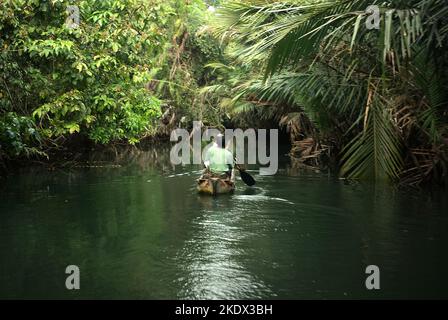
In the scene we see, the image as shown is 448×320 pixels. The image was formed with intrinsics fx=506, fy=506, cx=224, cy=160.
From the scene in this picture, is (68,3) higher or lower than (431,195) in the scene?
higher

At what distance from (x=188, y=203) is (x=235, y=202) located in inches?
44.4

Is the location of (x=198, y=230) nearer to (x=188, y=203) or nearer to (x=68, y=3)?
(x=188, y=203)

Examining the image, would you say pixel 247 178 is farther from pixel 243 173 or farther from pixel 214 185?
pixel 214 185

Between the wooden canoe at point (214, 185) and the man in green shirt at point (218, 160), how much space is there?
0.29 metres

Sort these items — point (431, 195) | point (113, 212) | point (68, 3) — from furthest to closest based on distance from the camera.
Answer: point (68, 3), point (431, 195), point (113, 212)

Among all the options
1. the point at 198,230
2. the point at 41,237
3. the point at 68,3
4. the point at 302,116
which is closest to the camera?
the point at 41,237

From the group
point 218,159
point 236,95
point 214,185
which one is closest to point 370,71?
point 236,95

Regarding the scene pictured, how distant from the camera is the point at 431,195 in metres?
11.9

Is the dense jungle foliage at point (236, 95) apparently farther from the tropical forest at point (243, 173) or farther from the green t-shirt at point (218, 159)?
the green t-shirt at point (218, 159)

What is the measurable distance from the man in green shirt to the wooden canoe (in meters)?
0.29

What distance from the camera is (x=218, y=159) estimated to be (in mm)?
13289

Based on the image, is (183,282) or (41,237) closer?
(183,282)

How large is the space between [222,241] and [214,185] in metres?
4.30
